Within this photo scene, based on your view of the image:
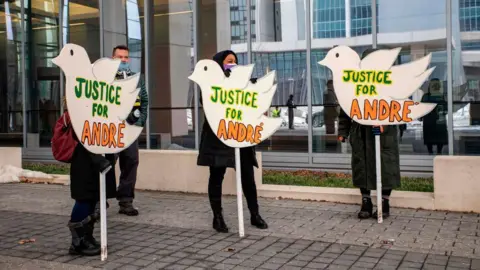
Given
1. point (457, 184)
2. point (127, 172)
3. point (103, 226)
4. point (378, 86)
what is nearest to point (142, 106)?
point (127, 172)

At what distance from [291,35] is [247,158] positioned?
5.93 meters

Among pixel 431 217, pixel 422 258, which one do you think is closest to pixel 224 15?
pixel 431 217

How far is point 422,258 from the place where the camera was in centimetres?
466

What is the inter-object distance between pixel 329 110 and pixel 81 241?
672 cm

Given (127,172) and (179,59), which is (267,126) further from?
(179,59)

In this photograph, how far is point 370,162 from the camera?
20.4 ft

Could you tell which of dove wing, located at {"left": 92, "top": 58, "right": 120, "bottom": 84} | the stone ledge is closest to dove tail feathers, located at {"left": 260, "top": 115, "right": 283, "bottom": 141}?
dove wing, located at {"left": 92, "top": 58, "right": 120, "bottom": 84}

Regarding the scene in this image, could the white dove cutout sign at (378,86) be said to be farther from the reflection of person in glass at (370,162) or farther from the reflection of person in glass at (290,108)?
the reflection of person in glass at (290,108)

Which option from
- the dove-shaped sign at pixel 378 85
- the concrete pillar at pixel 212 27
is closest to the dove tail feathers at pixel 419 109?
the dove-shaped sign at pixel 378 85

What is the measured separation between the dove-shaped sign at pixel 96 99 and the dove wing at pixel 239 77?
1.08 metres

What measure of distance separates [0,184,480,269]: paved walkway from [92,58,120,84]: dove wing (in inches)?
65.8

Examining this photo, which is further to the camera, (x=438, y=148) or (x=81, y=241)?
(x=438, y=148)

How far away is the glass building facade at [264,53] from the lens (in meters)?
9.51

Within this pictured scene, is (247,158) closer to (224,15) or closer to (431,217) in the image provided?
(431,217)
